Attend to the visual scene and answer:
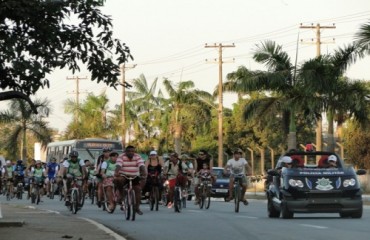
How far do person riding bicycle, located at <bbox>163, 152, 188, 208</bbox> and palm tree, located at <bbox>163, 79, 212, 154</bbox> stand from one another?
4643 cm

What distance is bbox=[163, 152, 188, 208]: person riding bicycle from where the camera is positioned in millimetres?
31438

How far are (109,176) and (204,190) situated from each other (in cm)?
348

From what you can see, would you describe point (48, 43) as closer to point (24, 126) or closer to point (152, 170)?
point (152, 170)

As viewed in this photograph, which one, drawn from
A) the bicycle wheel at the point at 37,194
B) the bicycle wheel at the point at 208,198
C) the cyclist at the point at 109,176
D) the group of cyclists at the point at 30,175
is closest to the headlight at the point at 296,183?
the cyclist at the point at 109,176

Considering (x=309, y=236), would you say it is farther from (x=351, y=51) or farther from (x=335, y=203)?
(x=351, y=51)

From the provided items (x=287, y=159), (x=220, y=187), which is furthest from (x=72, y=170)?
(x=220, y=187)

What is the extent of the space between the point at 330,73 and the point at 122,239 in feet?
100

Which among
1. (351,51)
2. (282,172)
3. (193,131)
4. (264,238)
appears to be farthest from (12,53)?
(193,131)

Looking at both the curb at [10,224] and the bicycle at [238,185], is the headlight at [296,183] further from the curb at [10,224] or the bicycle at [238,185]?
the curb at [10,224]

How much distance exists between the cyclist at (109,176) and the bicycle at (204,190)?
A: 290 centimetres

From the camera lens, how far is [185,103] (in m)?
80.9

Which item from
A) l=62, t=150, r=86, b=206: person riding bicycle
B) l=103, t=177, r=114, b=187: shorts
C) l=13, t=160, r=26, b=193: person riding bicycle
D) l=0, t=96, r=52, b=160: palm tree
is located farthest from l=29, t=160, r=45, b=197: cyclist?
l=0, t=96, r=52, b=160: palm tree

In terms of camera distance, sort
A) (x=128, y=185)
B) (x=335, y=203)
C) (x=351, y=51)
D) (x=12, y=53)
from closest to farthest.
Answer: (x=12, y=53)
(x=335, y=203)
(x=128, y=185)
(x=351, y=51)

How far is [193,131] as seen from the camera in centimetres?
8644
